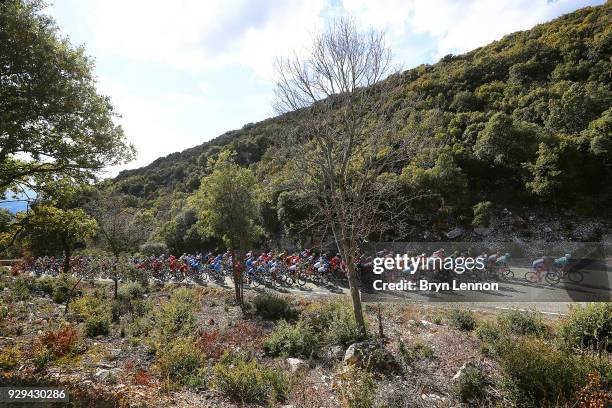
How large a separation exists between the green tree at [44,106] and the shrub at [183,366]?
17.6 feet

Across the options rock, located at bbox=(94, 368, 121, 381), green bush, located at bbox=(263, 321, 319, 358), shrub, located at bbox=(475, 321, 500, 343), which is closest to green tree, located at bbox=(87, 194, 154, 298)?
rock, located at bbox=(94, 368, 121, 381)

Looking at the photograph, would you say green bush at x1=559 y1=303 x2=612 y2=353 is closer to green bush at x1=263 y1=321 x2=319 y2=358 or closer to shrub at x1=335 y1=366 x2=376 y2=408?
shrub at x1=335 y1=366 x2=376 y2=408

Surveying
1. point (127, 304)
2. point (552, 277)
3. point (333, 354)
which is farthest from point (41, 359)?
point (552, 277)

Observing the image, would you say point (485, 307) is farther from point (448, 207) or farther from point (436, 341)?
point (448, 207)

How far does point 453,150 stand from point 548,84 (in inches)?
647

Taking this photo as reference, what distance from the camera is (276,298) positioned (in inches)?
538

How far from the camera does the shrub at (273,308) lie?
12797 mm

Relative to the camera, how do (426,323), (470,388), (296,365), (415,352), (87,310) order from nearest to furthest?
1. (470,388)
2. (296,365)
3. (415,352)
4. (426,323)
5. (87,310)

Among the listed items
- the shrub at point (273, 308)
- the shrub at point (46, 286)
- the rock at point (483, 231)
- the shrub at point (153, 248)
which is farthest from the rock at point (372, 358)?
the shrub at point (153, 248)

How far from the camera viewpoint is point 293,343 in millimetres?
9031

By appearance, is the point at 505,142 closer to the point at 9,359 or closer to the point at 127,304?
the point at 127,304

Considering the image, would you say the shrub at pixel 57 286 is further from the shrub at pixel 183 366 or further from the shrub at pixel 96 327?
the shrub at pixel 183 366

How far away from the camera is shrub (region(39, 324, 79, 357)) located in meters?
8.00

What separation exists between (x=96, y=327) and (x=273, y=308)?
20.6ft
